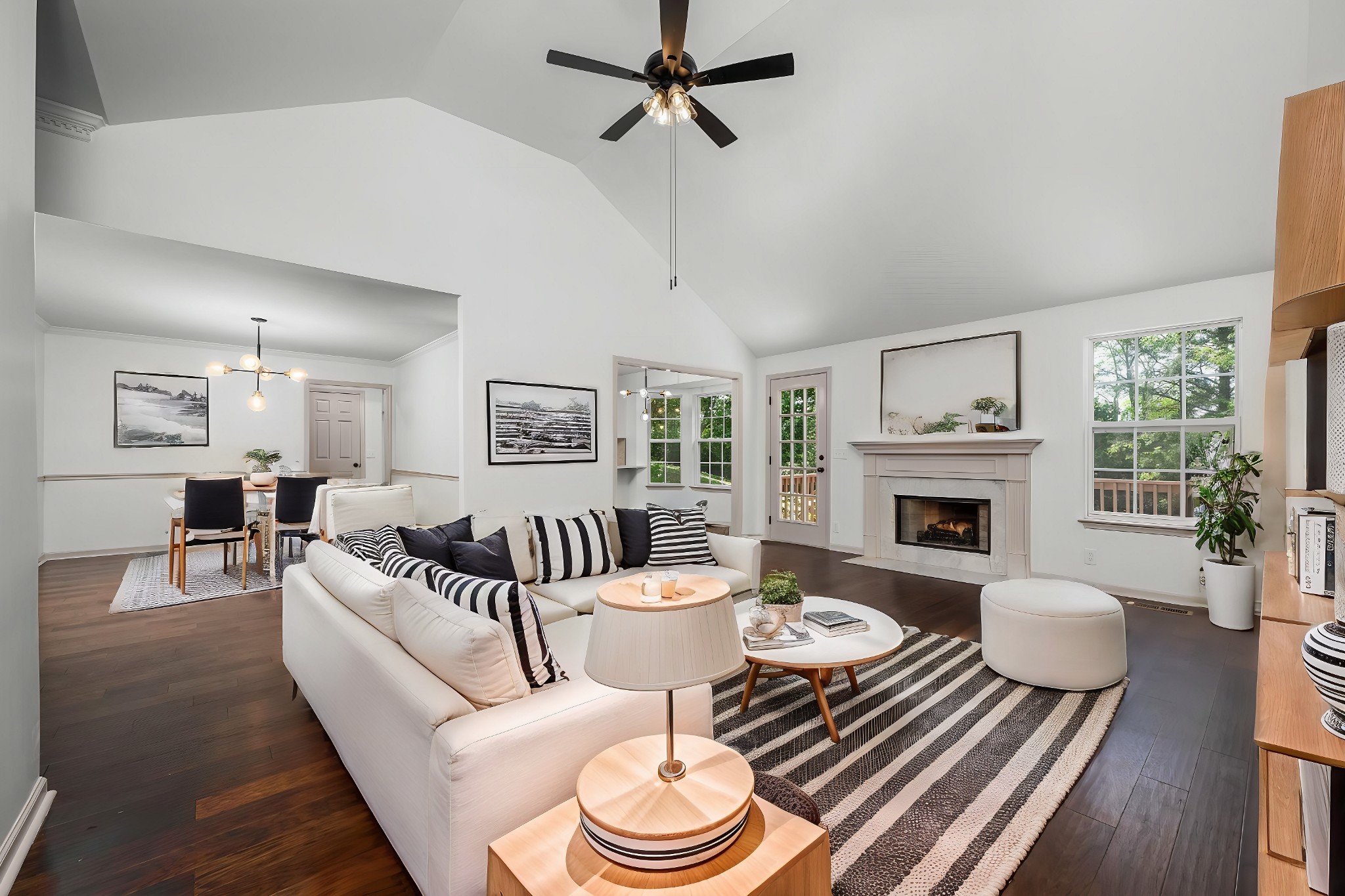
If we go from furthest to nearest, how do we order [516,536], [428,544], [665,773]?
[516,536] < [428,544] < [665,773]

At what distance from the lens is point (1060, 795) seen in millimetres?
1913

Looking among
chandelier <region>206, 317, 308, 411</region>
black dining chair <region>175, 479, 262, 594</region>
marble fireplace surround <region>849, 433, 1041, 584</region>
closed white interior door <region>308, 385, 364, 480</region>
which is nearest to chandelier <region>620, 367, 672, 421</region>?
marble fireplace surround <region>849, 433, 1041, 584</region>

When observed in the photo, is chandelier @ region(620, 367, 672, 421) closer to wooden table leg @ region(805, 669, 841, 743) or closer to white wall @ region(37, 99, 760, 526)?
white wall @ region(37, 99, 760, 526)

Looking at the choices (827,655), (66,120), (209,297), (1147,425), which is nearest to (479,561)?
(827,655)

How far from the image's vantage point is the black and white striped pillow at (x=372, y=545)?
7.86ft

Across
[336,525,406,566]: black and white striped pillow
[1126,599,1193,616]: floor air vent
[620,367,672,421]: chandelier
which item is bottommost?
[1126,599,1193,616]: floor air vent

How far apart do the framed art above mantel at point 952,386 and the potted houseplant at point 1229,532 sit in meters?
1.40

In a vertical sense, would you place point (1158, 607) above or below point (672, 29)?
below

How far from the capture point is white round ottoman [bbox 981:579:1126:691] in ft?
8.78

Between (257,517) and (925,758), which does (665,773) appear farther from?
(257,517)

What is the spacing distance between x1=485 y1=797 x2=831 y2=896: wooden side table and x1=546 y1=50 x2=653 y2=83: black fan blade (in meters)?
2.91

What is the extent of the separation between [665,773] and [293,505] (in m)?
5.38

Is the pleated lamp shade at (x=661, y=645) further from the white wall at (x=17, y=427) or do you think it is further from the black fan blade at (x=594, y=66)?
the black fan blade at (x=594, y=66)

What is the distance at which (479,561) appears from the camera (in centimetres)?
277
